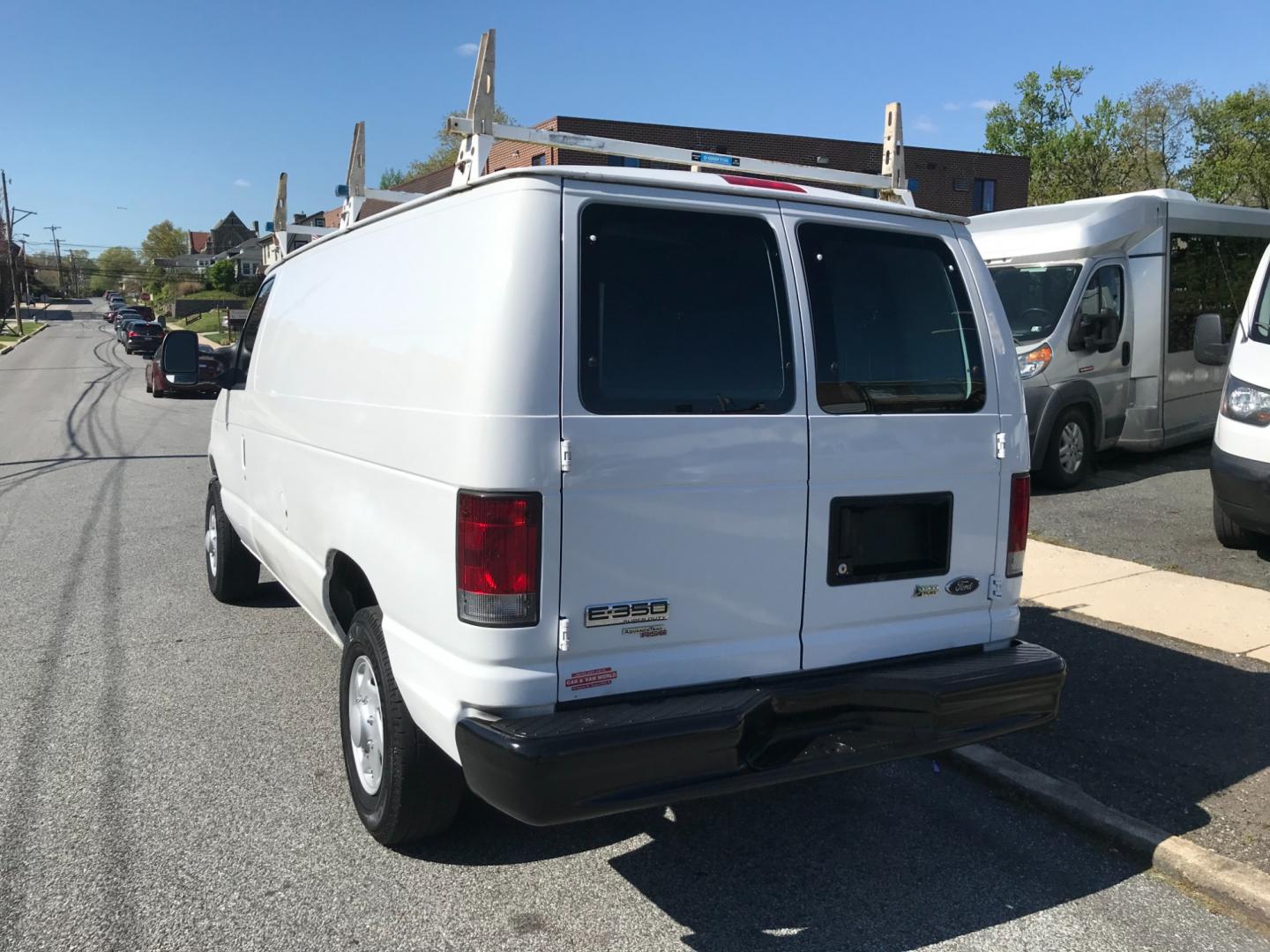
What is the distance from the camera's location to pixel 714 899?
11.4 feet

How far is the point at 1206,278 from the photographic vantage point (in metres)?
12.1

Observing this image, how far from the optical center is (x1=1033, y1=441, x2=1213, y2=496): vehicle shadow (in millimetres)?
10875

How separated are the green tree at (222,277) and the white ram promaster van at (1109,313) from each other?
305 feet

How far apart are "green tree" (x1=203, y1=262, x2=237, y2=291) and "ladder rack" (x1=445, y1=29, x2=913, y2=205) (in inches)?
3796

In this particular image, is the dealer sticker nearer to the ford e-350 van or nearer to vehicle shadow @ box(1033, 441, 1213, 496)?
the ford e-350 van

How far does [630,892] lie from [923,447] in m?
1.79

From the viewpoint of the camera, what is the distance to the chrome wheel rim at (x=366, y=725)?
12.3 feet

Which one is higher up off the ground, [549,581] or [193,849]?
[549,581]

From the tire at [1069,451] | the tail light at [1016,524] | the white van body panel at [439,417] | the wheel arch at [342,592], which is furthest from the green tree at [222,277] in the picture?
the tail light at [1016,524]

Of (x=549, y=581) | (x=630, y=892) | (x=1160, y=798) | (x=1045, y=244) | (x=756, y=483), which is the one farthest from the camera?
(x=1045, y=244)

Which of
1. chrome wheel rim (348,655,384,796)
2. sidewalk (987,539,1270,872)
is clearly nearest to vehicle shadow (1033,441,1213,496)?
sidewalk (987,539,1270,872)

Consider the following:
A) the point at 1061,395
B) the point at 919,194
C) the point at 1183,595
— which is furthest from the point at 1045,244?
the point at 919,194

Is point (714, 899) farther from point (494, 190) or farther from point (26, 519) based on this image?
point (26, 519)

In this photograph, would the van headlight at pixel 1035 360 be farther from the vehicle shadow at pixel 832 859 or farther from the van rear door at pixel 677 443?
the van rear door at pixel 677 443
